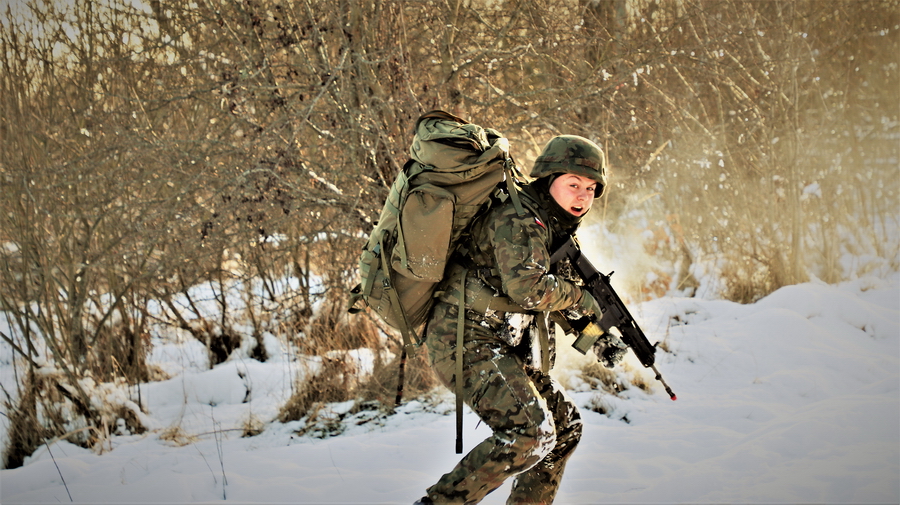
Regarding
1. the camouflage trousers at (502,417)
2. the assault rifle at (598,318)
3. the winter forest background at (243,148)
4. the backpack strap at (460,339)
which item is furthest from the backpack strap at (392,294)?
the winter forest background at (243,148)

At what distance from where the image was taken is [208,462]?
11.2 ft

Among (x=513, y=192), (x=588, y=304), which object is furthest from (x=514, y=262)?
(x=588, y=304)

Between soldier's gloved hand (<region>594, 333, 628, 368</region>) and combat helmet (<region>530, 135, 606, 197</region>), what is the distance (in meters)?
0.63

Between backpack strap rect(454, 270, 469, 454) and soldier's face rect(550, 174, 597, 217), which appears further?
soldier's face rect(550, 174, 597, 217)

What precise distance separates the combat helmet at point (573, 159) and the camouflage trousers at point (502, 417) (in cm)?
68

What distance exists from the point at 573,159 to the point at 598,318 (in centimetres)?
62

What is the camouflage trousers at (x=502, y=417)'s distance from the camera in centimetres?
199

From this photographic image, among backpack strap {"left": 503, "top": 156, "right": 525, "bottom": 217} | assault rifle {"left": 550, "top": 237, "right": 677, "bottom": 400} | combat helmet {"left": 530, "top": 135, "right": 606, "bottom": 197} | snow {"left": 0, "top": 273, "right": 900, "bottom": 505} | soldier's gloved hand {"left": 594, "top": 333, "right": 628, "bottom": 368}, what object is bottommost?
snow {"left": 0, "top": 273, "right": 900, "bottom": 505}

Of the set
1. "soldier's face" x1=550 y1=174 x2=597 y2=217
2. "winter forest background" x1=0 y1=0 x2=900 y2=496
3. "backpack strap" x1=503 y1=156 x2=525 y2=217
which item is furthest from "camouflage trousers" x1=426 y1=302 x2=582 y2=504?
"winter forest background" x1=0 y1=0 x2=900 y2=496

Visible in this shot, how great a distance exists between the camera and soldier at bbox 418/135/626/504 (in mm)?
2004

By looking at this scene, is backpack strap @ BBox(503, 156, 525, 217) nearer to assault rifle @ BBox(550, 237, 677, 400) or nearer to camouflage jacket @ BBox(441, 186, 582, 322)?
camouflage jacket @ BBox(441, 186, 582, 322)

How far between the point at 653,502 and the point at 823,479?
2.82ft

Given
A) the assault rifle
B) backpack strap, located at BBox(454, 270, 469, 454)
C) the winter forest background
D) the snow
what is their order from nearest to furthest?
backpack strap, located at BBox(454, 270, 469, 454), the assault rifle, the snow, the winter forest background

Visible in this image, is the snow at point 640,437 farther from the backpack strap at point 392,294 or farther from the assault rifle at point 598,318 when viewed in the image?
the backpack strap at point 392,294
